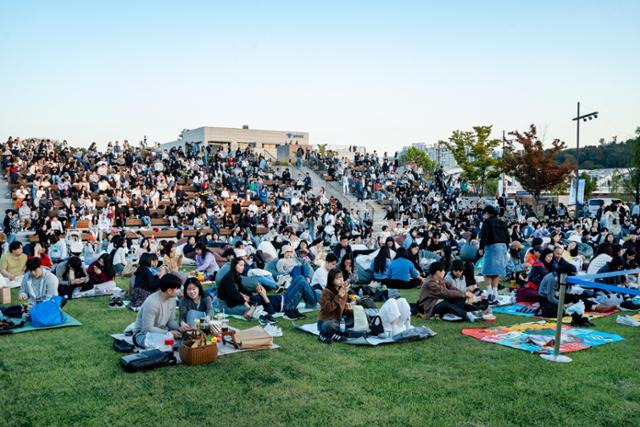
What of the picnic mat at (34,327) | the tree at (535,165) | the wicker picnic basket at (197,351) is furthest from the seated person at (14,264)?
the tree at (535,165)

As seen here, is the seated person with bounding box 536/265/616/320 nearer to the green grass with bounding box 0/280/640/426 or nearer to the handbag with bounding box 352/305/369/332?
the green grass with bounding box 0/280/640/426

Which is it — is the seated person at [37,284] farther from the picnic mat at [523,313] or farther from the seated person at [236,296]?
the picnic mat at [523,313]

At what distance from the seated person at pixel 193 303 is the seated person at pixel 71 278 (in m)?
4.30

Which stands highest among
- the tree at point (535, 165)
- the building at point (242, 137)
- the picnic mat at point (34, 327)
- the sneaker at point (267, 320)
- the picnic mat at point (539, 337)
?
the building at point (242, 137)

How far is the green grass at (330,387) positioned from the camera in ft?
16.0

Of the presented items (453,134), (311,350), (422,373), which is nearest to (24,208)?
(311,350)

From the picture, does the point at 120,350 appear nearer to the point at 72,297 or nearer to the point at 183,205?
the point at 72,297

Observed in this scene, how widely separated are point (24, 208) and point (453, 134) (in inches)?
1430

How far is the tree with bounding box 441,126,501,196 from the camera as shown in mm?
44969

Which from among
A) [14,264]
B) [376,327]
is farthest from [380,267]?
[14,264]

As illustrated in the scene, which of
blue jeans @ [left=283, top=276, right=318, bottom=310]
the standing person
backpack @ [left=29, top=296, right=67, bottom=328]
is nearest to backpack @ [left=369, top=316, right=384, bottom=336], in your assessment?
blue jeans @ [left=283, top=276, right=318, bottom=310]

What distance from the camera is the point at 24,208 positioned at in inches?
831

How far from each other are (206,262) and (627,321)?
30.5ft

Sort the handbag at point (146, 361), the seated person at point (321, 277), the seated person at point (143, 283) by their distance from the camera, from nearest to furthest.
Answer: the handbag at point (146, 361), the seated person at point (143, 283), the seated person at point (321, 277)
